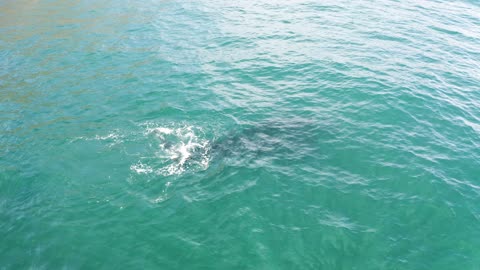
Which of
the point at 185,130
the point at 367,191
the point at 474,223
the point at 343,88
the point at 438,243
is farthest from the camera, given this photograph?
the point at 343,88

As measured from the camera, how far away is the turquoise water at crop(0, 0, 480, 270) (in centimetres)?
2066

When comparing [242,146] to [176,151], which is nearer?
[176,151]

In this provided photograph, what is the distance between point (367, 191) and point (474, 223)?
7282 mm

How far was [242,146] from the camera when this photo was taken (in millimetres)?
28578

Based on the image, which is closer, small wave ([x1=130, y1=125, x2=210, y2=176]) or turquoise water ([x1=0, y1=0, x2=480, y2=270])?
turquoise water ([x1=0, y1=0, x2=480, y2=270])

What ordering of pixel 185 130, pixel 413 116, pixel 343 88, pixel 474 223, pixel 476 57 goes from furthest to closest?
pixel 476 57
pixel 343 88
pixel 413 116
pixel 185 130
pixel 474 223

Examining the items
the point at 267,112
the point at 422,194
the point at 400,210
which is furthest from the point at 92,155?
the point at 422,194

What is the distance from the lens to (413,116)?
32438 mm

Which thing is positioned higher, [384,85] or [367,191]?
[384,85]

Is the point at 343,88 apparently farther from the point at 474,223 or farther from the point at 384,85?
the point at 474,223

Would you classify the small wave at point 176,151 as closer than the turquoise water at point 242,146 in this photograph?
No

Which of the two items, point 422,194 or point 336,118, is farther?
point 336,118

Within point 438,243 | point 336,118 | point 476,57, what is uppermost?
point 476,57

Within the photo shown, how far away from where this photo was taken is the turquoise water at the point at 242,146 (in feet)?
67.8
